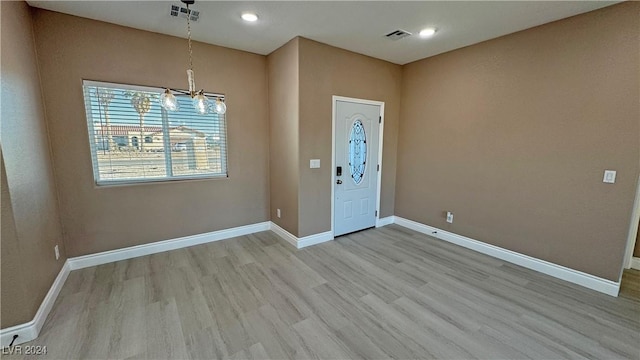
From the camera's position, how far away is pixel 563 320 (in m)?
2.24

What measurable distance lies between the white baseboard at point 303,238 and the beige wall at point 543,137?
1.73 metres

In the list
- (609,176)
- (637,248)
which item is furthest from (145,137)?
(637,248)

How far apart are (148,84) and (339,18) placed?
2370mm

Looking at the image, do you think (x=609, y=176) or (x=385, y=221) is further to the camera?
(x=385, y=221)

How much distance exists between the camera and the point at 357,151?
4.13 meters

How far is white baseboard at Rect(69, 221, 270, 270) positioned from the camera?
3.08 meters

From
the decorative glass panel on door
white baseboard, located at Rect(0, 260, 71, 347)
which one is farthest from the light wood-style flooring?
the decorative glass panel on door

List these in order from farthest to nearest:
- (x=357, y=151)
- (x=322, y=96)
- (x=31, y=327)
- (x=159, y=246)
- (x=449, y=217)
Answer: (x=357, y=151) → (x=449, y=217) → (x=322, y=96) → (x=159, y=246) → (x=31, y=327)

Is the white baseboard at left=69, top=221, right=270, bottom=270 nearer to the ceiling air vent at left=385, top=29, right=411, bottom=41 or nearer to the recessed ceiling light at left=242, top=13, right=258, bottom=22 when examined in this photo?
the recessed ceiling light at left=242, top=13, right=258, bottom=22

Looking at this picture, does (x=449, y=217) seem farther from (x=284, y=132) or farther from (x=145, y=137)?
(x=145, y=137)

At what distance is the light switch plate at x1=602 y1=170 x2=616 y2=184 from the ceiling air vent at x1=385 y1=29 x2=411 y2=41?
→ 246cm

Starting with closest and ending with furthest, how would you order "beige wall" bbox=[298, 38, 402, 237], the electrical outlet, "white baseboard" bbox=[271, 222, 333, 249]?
"beige wall" bbox=[298, 38, 402, 237]
"white baseboard" bbox=[271, 222, 333, 249]
the electrical outlet

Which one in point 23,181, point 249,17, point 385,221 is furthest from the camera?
point 385,221

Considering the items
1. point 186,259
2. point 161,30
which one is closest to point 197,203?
point 186,259
